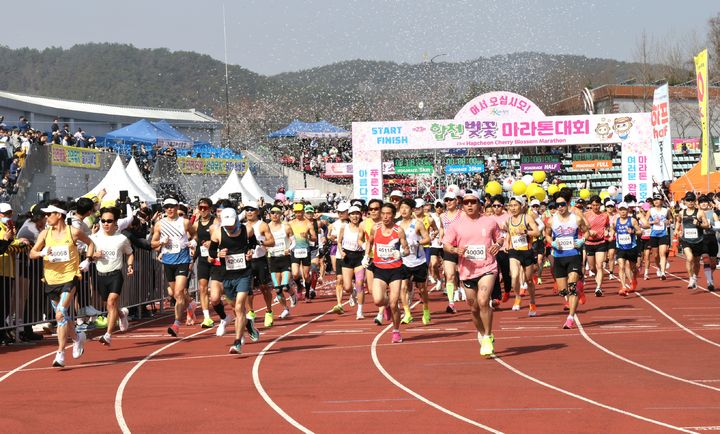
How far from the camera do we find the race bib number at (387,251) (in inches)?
586

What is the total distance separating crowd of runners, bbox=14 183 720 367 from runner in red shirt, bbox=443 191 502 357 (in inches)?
0.5

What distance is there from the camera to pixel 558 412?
915 cm

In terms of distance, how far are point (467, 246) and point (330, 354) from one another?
2.18m

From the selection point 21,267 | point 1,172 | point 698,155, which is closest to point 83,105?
point 698,155

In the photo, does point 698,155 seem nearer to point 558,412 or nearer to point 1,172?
point 1,172

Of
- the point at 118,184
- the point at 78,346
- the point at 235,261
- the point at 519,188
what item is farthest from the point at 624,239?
the point at 118,184

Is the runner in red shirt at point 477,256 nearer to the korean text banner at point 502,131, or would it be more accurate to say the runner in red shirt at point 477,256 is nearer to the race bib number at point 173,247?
the race bib number at point 173,247

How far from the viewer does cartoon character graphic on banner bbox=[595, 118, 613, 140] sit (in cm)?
3791

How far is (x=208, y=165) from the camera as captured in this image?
4747cm

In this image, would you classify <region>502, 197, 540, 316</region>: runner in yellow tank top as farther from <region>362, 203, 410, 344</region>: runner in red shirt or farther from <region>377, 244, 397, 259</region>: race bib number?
<region>377, 244, 397, 259</region>: race bib number

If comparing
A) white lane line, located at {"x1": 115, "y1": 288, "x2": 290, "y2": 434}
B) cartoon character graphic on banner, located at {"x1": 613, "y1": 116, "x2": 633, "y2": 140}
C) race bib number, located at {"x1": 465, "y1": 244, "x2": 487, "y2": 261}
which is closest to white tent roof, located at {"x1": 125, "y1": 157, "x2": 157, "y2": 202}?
cartoon character graphic on banner, located at {"x1": 613, "y1": 116, "x2": 633, "y2": 140}

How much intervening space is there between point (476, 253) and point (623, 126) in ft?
85.8

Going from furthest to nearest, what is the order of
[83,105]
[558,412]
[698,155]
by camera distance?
[83,105]
[698,155]
[558,412]

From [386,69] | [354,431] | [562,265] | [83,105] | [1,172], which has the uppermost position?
[386,69]
